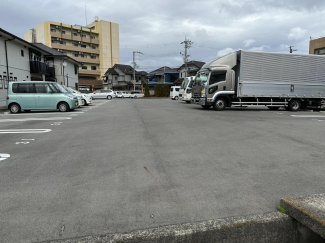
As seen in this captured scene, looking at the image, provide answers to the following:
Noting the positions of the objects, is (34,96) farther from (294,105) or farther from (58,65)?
(58,65)

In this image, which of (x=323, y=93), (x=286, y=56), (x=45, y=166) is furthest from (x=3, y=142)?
(x=323, y=93)

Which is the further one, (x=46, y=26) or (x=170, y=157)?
(x=46, y=26)

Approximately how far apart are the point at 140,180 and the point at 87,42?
64644mm

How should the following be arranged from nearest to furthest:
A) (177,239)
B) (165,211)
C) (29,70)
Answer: (177,239) < (165,211) < (29,70)

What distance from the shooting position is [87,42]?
61.0 m

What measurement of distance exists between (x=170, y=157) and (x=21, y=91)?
12.1 meters

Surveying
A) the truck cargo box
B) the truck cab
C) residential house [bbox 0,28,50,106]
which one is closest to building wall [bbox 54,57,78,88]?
residential house [bbox 0,28,50,106]

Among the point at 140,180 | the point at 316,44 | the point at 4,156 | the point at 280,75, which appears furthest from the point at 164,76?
the point at 140,180

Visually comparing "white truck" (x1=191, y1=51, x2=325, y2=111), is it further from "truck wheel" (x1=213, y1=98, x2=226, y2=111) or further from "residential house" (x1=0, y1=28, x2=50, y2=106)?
"residential house" (x1=0, y1=28, x2=50, y2=106)

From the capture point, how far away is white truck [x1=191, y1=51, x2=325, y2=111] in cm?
1424

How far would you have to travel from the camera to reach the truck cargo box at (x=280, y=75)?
14195 mm

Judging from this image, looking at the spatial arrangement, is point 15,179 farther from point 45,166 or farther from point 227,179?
point 227,179

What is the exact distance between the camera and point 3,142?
6066 millimetres

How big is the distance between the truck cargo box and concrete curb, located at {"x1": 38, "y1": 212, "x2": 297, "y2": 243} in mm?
12712
